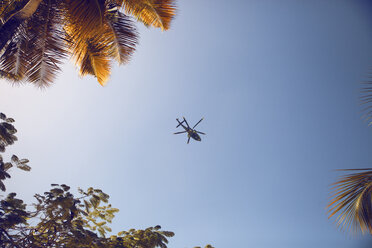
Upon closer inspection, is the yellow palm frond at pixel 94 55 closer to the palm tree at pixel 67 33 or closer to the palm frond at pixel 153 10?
the palm tree at pixel 67 33

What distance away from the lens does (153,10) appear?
18.6ft

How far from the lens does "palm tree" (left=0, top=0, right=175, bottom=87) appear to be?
4691 mm

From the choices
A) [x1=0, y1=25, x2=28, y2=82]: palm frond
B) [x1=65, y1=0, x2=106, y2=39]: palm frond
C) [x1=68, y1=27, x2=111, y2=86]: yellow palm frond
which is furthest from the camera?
[x1=68, y1=27, x2=111, y2=86]: yellow palm frond

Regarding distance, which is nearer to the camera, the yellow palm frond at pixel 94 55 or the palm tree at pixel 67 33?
the palm tree at pixel 67 33

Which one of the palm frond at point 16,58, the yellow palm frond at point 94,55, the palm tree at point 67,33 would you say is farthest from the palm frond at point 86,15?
the palm frond at point 16,58

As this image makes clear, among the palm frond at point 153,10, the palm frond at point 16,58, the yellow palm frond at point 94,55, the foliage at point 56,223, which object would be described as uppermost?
the palm frond at point 153,10

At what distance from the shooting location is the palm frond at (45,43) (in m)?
5.06

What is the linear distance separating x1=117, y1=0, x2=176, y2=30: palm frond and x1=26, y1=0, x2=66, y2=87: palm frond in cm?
180

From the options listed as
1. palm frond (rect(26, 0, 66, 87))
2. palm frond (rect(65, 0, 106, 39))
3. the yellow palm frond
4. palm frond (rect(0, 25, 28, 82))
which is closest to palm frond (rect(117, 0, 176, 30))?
palm frond (rect(65, 0, 106, 39))

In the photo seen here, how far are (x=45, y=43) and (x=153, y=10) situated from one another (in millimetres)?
3048

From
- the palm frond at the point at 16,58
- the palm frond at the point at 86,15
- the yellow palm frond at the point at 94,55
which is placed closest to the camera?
the palm frond at the point at 86,15

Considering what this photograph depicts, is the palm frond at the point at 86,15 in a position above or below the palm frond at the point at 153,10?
below

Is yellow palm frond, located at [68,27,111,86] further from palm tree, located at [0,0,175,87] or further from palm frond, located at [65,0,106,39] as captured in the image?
palm frond, located at [65,0,106,39]

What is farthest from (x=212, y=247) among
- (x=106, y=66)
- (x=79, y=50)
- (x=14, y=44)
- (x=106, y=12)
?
(x=14, y=44)
